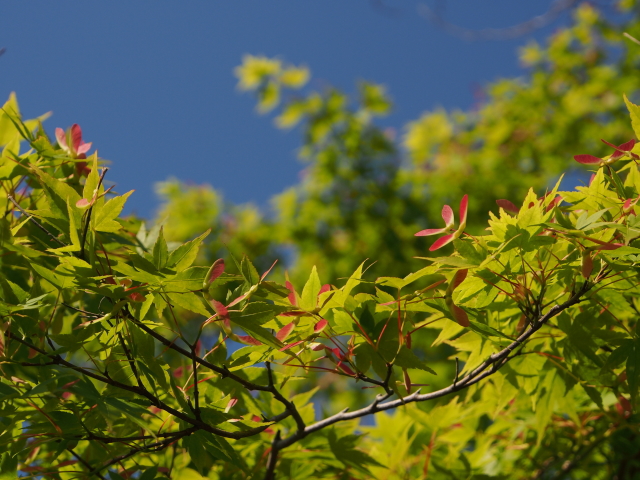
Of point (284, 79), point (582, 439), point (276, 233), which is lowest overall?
point (582, 439)

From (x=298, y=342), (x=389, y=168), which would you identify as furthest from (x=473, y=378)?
(x=389, y=168)

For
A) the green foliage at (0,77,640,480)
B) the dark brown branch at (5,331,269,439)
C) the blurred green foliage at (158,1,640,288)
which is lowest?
the dark brown branch at (5,331,269,439)

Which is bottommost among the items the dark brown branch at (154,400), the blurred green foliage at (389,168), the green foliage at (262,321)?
the dark brown branch at (154,400)

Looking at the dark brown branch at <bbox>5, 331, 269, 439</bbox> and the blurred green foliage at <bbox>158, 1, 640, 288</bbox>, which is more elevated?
the blurred green foliage at <bbox>158, 1, 640, 288</bbox>

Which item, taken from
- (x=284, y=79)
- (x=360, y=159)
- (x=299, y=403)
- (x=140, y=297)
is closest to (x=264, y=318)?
(x=140, y=297)

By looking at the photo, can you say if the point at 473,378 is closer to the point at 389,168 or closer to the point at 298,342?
the point at 298,342

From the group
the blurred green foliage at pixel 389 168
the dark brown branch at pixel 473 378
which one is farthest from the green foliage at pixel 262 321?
the blurred green foliage at pixel 389 168

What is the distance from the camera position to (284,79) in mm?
6324

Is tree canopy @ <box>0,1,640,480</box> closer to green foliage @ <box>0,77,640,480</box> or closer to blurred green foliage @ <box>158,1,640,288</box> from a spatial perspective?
green foliage @ <box>0,77,640,480</box>

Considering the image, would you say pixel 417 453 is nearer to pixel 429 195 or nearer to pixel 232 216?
pixel 429 195

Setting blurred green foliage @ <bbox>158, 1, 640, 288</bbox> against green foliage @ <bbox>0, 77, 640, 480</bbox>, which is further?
blurred green foliage @ <bbox>158, 1, 640, 288</bbox>

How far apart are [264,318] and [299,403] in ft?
2.30

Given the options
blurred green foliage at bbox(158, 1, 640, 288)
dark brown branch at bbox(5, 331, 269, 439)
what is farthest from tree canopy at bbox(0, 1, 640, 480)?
blurred green foliage at bbox(158, 1, 640, 288)

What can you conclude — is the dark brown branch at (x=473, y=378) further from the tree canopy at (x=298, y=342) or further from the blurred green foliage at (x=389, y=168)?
the blurred green foliage at (x=389, y=168)
